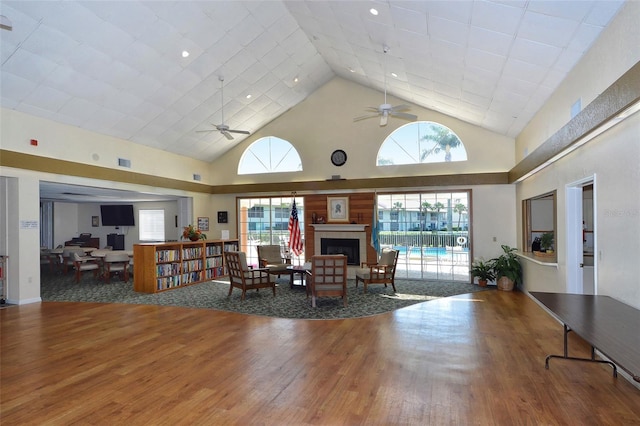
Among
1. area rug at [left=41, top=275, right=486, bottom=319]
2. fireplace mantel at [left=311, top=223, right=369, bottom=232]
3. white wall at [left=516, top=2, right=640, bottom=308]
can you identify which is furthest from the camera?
fireplace mantel at [left=311, top=223, right=369, bottom=232]

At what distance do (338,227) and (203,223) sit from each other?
15.2 feet

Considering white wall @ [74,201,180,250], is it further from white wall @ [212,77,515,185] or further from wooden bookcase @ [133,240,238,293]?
wooden bookcase @ [133,240,238,293]

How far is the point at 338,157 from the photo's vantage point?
33.9ft

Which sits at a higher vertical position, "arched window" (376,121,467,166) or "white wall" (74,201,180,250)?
"arched window" (376,121,467,166)

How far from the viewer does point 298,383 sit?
3.43 metres

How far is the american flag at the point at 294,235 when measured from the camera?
10.2 m

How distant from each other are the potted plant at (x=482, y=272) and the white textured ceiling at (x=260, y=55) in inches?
130

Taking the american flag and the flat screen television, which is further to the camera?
the flat screen television

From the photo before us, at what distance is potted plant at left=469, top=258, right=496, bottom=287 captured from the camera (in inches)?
337

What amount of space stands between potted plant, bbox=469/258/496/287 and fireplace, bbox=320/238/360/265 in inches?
122

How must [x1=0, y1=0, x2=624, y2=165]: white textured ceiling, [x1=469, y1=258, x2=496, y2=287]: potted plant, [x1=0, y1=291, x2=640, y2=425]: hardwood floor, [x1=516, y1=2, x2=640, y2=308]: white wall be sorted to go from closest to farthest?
[x1=0, y1=291, x2=640, y2=425]: hardwood floor, [x1=516, y1=2, x2=640, y2=308]: white wall, [x1=0, y1=0, x2=624, y2=165]: white textured ceiling, [x1=469, y1=258, x2=496, y2=287]: potted plant

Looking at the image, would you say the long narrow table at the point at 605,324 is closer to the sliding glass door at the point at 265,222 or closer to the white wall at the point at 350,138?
the white wall at the point at 350,138

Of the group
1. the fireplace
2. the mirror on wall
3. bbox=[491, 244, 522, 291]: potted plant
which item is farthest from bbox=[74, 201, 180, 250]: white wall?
the mirror on wall

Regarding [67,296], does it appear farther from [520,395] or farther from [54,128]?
[520,395]
